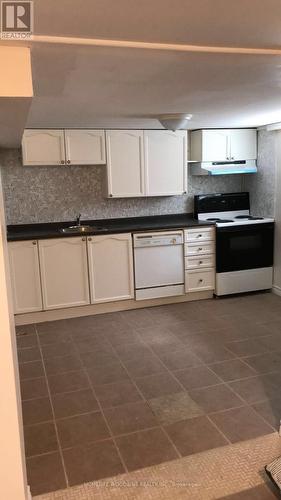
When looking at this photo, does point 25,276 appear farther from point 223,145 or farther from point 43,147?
point 223,145

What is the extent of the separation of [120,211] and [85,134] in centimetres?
102

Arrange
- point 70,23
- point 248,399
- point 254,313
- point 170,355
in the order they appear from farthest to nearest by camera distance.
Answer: point 254,313 → point 170,355 → point 248,399 → point 70,23

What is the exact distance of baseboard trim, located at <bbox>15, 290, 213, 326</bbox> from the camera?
4320mm

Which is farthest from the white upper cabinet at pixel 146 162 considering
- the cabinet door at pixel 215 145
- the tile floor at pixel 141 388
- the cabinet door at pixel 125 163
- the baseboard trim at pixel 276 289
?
the baseboard trim at pixel 276 289

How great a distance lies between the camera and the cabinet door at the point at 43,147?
426cm

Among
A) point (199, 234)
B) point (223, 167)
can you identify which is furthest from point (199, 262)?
point (223, 167)

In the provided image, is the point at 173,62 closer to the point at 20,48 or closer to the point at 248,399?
the point at 20,48

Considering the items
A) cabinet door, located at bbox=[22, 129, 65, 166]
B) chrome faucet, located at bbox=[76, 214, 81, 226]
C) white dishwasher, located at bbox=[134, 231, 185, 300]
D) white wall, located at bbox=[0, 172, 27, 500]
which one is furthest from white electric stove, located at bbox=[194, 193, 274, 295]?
white wall, located at bbox=[0, 172, 27, 500]

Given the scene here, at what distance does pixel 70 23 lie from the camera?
4.71 feet

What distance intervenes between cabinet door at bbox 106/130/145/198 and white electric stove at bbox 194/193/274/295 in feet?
3.59

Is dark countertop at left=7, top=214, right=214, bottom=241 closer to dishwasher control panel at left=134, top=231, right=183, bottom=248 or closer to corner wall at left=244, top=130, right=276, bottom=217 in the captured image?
dishwasher control panel at left=134, top=231, right=183, bottom=248

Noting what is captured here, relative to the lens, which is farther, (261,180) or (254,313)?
(261,180)

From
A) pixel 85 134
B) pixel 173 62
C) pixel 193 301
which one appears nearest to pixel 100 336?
pixel 193 301

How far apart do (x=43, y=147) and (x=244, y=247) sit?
257 cm
